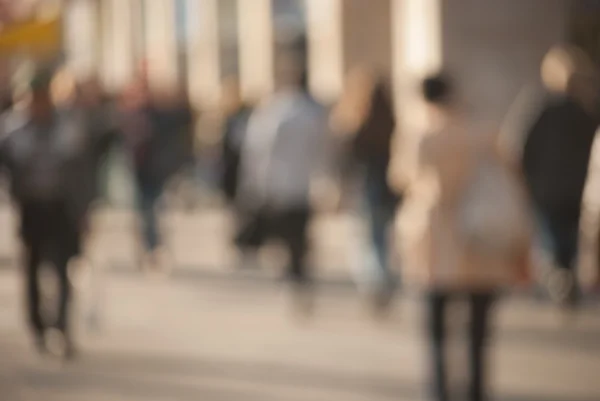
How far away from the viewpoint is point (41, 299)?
8.58 m

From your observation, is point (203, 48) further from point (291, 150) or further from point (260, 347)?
point (260, 347)

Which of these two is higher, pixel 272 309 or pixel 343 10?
pixel 343 10

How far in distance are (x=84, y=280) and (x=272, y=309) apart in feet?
4.94

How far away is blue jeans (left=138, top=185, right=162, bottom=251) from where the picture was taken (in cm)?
1262

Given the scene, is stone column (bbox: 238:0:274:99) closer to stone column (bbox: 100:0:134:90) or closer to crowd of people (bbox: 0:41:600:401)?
stone column (bbox: 100:0:134:90)

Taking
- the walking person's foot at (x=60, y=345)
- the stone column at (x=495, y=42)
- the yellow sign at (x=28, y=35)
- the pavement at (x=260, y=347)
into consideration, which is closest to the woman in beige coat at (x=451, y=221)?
the pavement at (x=260, y=347)

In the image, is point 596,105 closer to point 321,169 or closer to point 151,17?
point 321,169

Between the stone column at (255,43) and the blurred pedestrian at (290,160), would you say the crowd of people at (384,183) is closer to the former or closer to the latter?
the blurred pedestrian at (290,160)

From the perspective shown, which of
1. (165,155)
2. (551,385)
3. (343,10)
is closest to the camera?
(551,385)

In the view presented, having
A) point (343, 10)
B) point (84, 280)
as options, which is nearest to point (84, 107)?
point (84, 280)

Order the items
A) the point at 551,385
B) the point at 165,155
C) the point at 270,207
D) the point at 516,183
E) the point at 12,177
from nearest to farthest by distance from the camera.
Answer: the point at 516,183
the point at 551,385
the point at 12,177
the point at 270,207
the point at 165,155

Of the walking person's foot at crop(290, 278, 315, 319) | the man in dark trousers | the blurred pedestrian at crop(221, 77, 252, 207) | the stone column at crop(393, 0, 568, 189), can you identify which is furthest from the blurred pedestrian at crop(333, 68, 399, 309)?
the stone column at crop(393, 0, 568, 189)

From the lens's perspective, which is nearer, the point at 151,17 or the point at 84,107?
the point at 84,107

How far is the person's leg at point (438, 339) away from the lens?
20.4 ft
